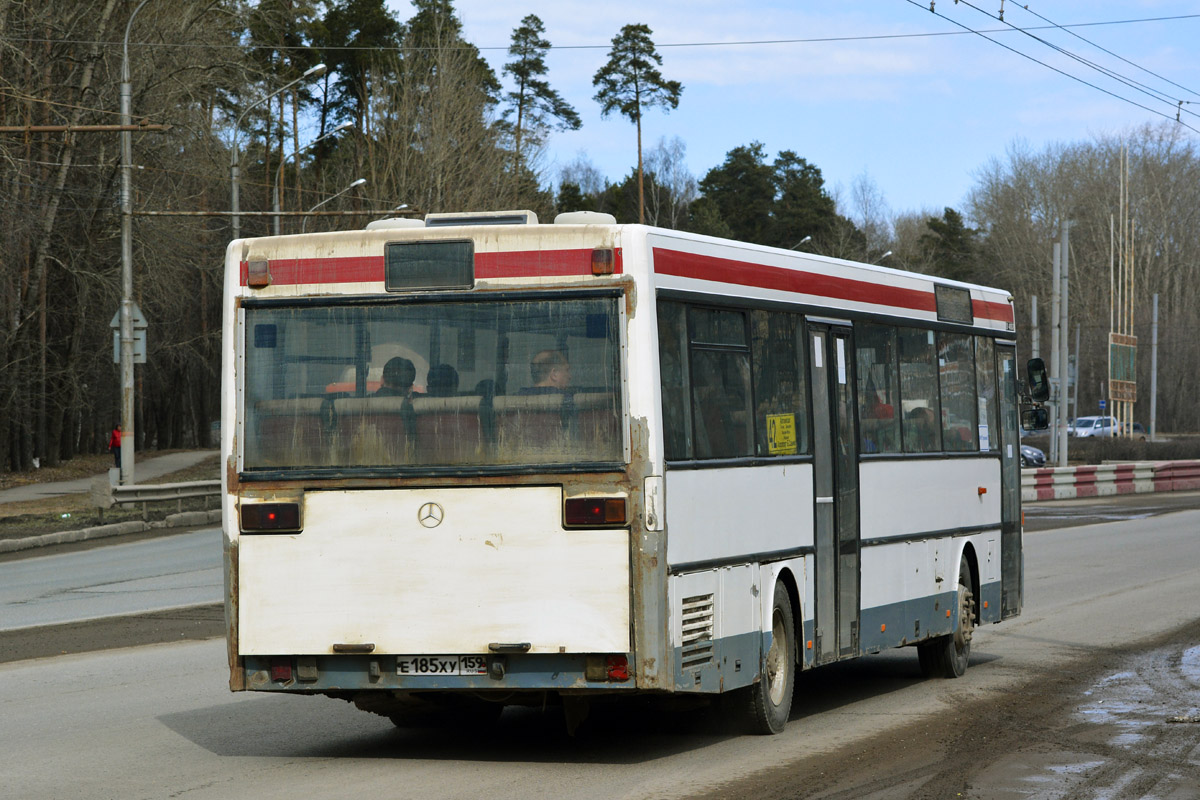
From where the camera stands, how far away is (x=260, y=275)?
8562 mm

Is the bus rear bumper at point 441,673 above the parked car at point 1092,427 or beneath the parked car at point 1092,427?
beneath

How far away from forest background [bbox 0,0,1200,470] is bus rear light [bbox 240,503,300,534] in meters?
7.47

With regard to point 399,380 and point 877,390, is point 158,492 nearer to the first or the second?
point 877,390

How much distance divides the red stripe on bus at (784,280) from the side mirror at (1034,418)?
1765mm

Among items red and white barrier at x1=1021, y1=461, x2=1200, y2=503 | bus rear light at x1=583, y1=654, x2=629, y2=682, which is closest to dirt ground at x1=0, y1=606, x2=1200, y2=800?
bus rear light at x1=583, y1=654, x2=629, y2=682

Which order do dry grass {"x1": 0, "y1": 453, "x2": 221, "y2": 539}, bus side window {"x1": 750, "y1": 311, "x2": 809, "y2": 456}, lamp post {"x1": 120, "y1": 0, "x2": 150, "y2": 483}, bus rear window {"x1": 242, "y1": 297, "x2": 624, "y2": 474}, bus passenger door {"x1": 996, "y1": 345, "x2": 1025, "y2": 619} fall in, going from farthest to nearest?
lamp post {"x1": 120, "y1": 0, "x2": 150, "y2": 483} → dry grass {"x1": 0, "y1": 453, "x2": 221, "y2": 539} → bus passenger door {"x1": 996, "y1": 345, "x2": 1025, "y2": 619} → bus side window {"x1": 750, "y1": 311, "x2": 809, "y2": 456} → bus rear window {"x1": 242, "y1": 297, "x2": 624, "y2": 474}

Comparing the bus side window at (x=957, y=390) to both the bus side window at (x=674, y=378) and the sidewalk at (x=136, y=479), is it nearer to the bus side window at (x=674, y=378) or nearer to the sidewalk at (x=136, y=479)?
the bus side window at (x=674, y=378)

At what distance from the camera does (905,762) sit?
840cm

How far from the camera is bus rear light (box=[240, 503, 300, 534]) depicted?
27.3 ft

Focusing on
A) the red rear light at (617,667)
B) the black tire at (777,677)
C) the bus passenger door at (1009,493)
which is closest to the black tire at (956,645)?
the bus passenger door at (1009,493)

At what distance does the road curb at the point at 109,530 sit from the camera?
1024 inches

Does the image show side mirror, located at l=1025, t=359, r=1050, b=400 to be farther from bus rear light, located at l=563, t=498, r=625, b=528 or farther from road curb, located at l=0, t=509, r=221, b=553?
road curb, located at l=0, t=509, r=221, b=553

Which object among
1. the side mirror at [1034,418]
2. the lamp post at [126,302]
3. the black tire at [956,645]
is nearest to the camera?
the black tire at [956,645]

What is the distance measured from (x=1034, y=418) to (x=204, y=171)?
39.5m
